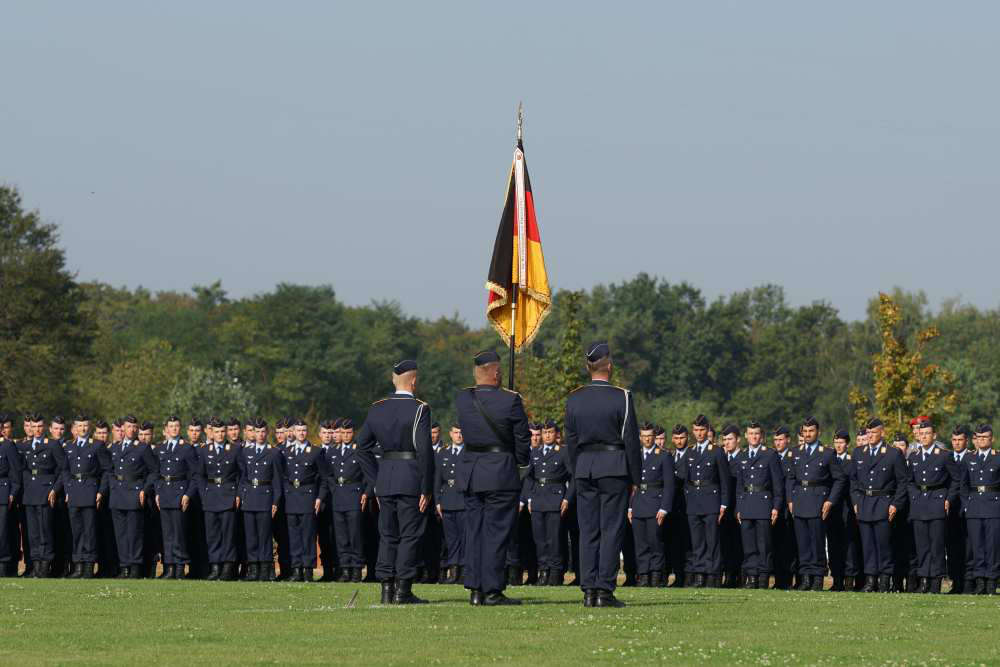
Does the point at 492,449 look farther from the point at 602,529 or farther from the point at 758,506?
the point at 758,506

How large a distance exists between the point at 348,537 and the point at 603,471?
6.94 meters

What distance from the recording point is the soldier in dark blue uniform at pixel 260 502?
2008 cm

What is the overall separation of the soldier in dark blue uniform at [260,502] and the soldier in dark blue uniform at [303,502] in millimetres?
170

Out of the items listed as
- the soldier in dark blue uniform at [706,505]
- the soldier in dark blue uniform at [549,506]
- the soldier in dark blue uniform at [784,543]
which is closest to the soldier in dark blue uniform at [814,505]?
the soldier in dark blue uniform at [784,543]

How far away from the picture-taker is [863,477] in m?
18.4

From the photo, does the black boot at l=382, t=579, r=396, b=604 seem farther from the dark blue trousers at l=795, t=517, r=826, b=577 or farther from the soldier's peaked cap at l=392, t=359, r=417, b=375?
the dark blue trousers at l=795, t=517, r=826, b=577

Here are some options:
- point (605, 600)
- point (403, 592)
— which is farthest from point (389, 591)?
point (605, 600)

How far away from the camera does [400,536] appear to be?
14.0 m

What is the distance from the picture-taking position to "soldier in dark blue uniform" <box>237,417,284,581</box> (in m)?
20.1

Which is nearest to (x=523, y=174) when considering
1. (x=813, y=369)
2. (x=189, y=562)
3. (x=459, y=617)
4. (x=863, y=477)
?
(x=863, y=477)

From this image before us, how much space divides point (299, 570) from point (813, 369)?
2978 inches

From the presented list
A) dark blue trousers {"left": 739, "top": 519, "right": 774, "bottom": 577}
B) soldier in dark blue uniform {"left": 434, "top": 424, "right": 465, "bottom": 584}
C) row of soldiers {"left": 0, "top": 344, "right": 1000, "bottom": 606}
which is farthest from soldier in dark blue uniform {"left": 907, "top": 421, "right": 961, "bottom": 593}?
soldier in dark blue uniform {"left": 434, "top": 424, "right": 465, "bottom": 584}

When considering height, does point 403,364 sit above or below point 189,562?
above

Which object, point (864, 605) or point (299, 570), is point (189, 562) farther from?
point (864, 605)
